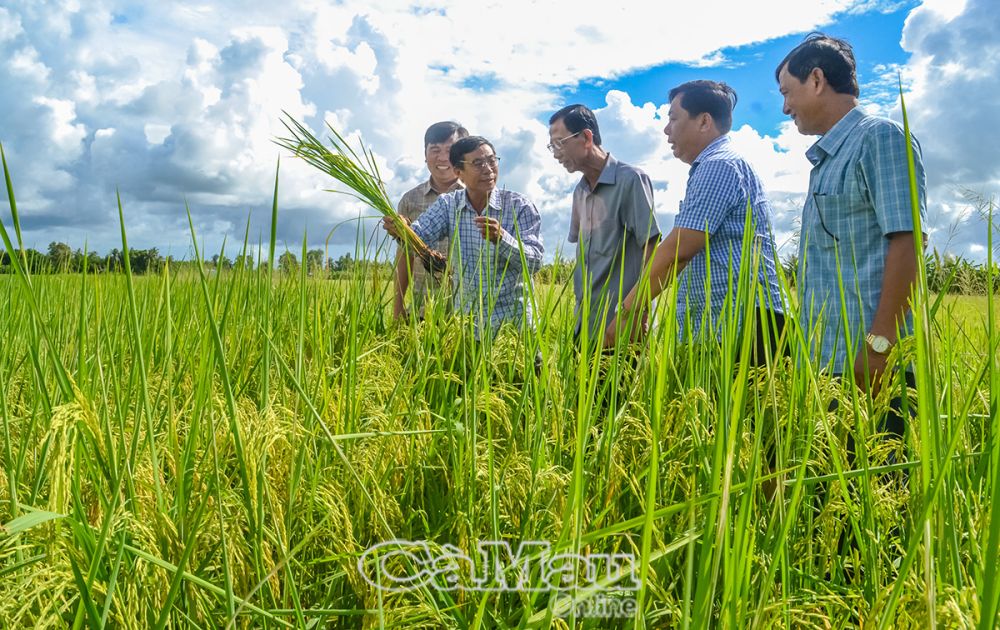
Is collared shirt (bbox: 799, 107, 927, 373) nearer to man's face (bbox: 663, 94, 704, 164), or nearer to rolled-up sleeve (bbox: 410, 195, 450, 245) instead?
man's face (bbox: 663, 94, 704, 164)

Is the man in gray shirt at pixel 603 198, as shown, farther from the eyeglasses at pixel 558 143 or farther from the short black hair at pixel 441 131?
the short black hair at pixel 441 131

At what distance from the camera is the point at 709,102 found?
10.3ft

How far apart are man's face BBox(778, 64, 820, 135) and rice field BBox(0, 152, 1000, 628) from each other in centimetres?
145

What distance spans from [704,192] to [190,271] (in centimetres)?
208

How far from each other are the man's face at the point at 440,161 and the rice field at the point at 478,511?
2764 mm

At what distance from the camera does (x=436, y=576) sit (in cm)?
112

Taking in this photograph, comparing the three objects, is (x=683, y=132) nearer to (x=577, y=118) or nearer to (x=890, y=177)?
(x=577, y=118)

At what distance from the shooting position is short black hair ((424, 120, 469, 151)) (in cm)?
427

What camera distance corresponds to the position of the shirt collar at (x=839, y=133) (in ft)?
8.04

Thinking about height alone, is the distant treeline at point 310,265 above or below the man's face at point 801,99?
below

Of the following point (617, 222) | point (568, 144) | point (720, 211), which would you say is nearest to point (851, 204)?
point (720, 211)

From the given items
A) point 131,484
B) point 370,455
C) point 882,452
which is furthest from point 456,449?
point 882,452

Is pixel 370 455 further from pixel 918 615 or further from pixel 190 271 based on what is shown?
pixel 190 271

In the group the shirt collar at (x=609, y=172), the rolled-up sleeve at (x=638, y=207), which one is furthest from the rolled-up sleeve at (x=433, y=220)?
the rolled-up sleeve at (x=638, y=207)
